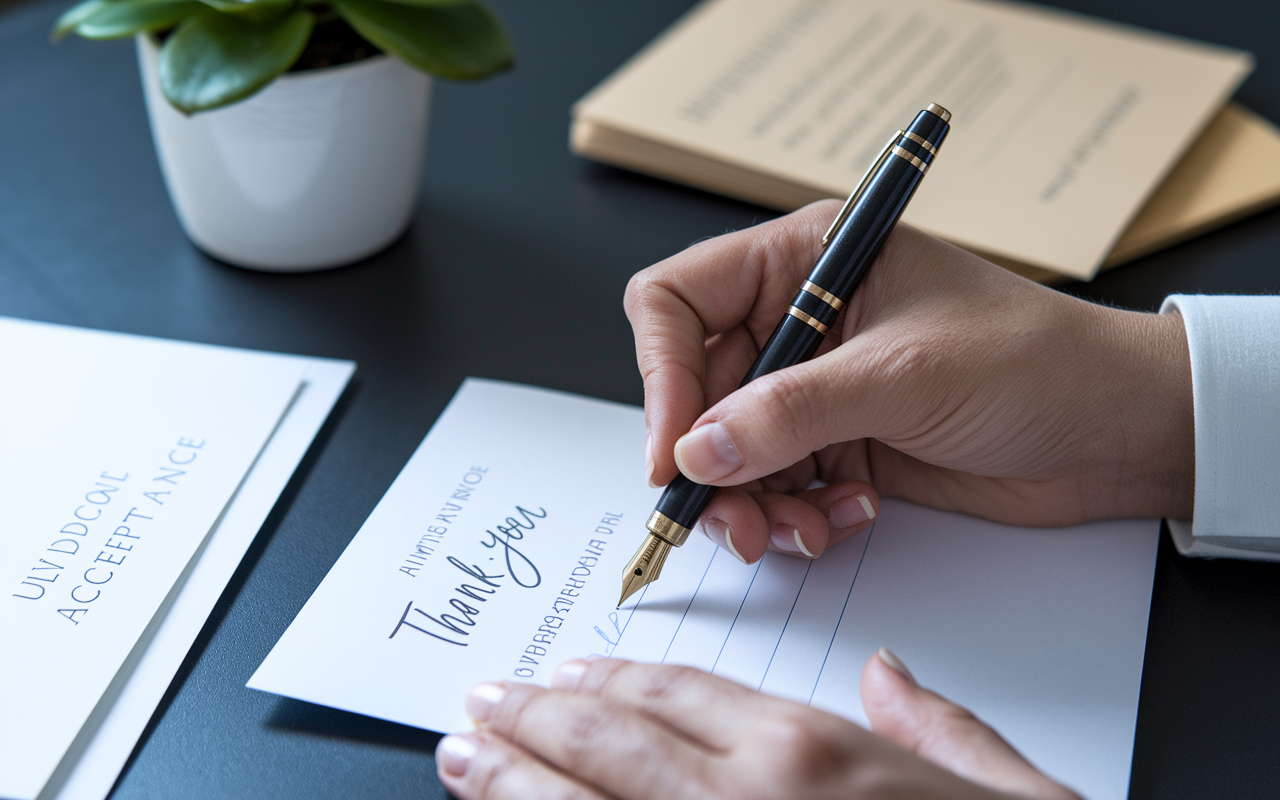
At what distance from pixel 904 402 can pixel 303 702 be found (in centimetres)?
37

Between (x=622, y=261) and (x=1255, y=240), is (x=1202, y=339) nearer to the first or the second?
(x=1255, y=240)

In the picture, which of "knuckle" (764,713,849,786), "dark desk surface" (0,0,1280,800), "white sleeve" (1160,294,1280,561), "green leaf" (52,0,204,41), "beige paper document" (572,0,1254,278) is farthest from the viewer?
"beige paper document" (572,0,1254,278)

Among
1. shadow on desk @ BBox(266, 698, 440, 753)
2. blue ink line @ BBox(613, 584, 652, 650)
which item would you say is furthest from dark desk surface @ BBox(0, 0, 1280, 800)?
blue ink line @ BBox(613, 584, 652, 650)

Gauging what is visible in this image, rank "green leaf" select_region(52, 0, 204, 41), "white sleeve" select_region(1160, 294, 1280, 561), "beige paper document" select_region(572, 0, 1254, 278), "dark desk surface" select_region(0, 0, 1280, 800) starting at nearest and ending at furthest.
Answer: "dark desk surface" select_region(0, 0, 1280, 800)
"white sleeve" select_region(1160, 294, 1280, 561)
"green leaf" select_region(52, 0, 204, 41)
"beige paper document" select_region(572, 0, 1254, 278)

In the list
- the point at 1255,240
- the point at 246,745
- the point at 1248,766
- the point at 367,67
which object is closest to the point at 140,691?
the point at 246,745

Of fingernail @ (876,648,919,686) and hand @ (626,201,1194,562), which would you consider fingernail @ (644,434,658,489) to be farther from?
fingernail @ (876,648,919,686)

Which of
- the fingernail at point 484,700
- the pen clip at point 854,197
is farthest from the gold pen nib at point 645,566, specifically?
the pen clip at point 854,197

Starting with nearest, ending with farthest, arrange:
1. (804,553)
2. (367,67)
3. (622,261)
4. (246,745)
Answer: (246,745), (804,553), (367,67), (622,261)

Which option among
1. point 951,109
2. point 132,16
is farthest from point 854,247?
point 132,16

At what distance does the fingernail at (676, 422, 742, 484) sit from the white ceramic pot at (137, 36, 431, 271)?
378mm

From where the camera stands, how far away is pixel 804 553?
629 millimetres

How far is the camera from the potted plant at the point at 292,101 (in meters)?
0.73

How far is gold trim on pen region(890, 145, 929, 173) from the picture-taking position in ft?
2.11

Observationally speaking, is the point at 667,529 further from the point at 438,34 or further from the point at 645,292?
the point at 438,34
